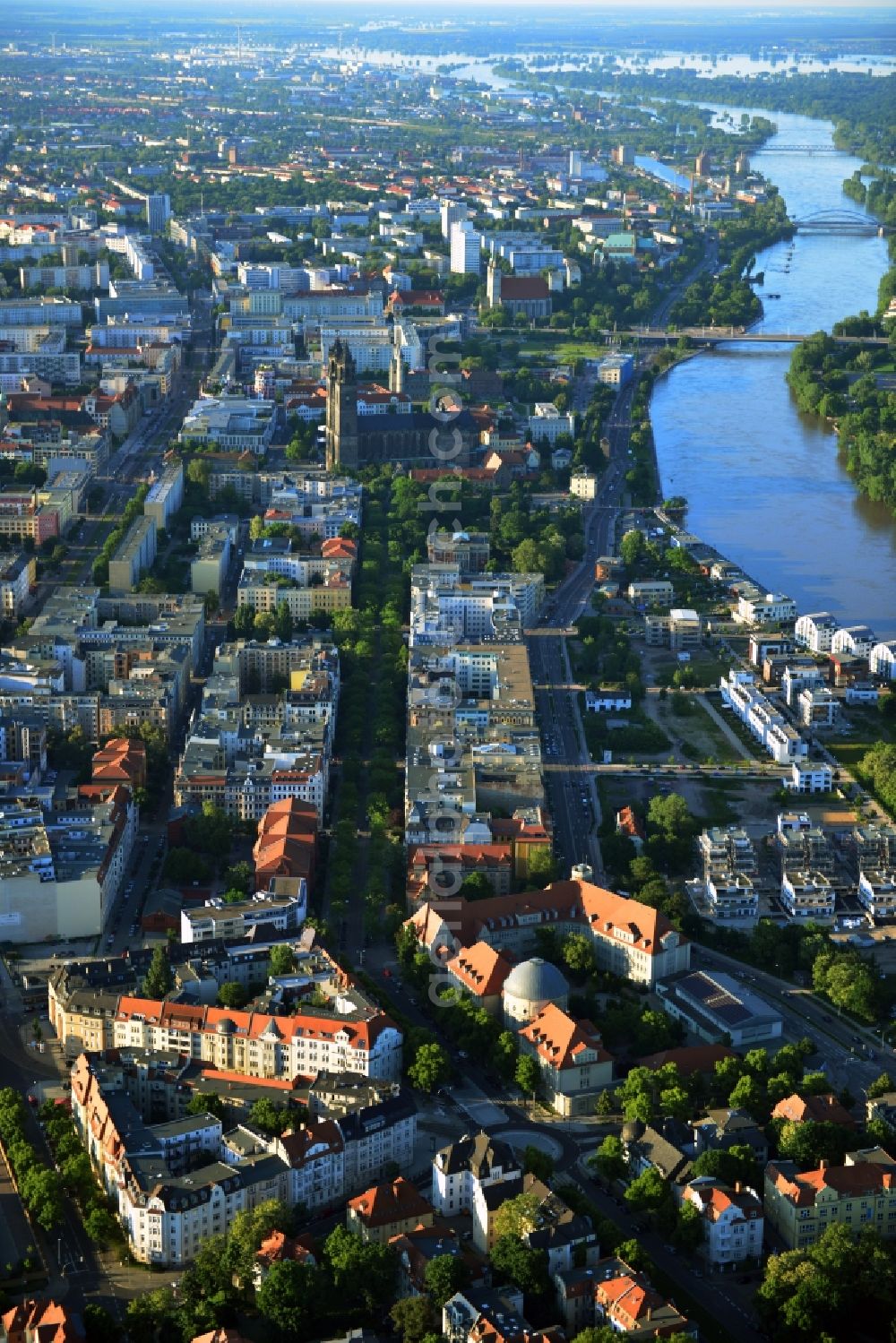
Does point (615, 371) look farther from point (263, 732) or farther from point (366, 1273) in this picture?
point (366, 1273)

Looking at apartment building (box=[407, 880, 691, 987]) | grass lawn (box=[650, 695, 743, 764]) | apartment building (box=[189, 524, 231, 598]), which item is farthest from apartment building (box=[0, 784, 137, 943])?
apartment building (box=[189, 524, 231, 598])

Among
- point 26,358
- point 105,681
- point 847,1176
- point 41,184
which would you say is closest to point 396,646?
point 105,681

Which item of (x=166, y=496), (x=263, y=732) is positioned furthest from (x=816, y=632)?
(x=166, y=496)

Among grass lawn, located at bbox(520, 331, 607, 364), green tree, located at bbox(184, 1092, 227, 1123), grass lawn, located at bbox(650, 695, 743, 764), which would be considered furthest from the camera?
grass lawn, located at bbox(520, 331, 607, 364)

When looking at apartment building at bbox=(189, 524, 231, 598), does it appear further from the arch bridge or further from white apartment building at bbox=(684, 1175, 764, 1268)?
the arch bridge

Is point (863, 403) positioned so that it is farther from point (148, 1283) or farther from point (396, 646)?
point (148, 1283)
